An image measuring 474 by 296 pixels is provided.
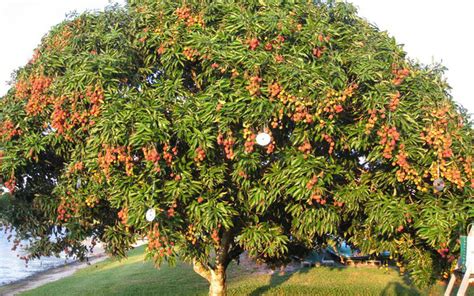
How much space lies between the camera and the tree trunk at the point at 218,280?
10383mm

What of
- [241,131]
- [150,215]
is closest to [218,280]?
[150,215]

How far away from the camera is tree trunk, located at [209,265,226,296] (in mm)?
10383

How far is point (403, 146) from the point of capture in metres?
6.47

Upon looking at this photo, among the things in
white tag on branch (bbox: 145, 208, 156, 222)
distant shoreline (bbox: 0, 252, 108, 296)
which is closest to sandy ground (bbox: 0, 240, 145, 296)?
distant shoreline (bbox: 0, 252, 108, 296)

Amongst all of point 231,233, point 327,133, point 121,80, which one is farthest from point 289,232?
point 121,80

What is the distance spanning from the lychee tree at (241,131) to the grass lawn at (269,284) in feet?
30.0

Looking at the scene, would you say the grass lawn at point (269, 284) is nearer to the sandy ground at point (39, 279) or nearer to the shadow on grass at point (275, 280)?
the shadow on grass at point (275, 280)

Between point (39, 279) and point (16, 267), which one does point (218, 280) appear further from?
point (16, 267)

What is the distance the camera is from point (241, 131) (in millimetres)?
6527

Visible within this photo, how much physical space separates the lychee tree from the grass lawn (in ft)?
30.0

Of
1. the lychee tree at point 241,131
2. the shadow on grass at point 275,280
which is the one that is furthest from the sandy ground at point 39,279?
the lychee tree at point 241,131

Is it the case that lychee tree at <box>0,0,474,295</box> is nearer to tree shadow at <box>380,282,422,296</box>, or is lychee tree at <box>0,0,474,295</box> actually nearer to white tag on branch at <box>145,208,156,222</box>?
white tag on branch at <box>145,208,156,222</box>

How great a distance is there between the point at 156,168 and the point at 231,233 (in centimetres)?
312

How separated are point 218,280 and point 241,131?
4.95 meters
